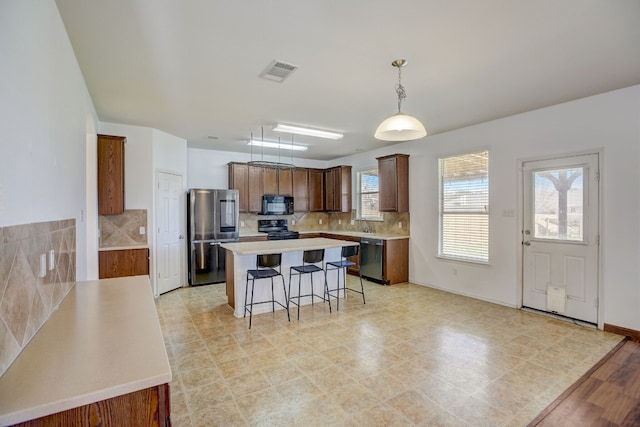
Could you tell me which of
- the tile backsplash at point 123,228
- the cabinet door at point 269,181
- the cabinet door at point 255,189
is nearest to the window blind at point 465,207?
the cabinet door at point 269,181

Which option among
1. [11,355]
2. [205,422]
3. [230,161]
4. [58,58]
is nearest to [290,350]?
[205,422]

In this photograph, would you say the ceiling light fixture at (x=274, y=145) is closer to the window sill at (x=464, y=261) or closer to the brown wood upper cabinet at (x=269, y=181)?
the brown wood upper cabinet at (x=269, y=181)

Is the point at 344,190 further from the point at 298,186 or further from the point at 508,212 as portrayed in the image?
the point at 508,212

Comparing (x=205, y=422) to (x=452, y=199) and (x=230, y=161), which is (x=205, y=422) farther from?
(x=230, y=161)

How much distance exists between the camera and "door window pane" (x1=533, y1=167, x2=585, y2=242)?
12.3ft

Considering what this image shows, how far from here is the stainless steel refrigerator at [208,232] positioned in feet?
18.1

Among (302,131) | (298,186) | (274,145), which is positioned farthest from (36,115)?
(298,186)

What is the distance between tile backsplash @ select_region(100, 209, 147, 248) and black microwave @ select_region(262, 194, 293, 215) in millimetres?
2451

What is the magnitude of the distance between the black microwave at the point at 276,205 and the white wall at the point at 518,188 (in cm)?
256

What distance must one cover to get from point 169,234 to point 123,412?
15.4ft

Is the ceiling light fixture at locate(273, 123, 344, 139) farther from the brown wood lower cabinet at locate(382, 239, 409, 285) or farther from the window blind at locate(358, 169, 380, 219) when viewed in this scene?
the brown wood lower cabinet at locate(382, 239, 409, 285)

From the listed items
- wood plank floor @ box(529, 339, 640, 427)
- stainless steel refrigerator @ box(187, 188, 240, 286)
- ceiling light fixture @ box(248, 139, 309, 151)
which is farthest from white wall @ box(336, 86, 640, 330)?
stainless steel refrigerator @ box(187, 188, 240, 286)

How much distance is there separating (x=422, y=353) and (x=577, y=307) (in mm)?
2287

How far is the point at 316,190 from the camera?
7.58 metres
